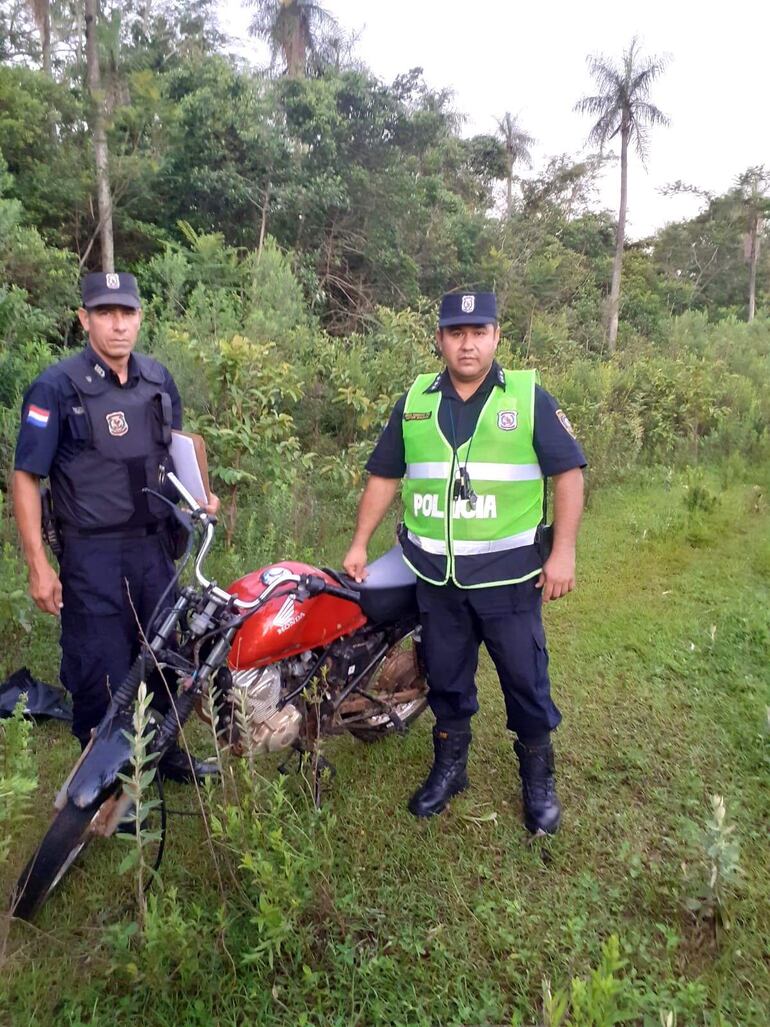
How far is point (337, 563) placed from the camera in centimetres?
475

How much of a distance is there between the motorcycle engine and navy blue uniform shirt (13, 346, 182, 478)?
982 millimetres

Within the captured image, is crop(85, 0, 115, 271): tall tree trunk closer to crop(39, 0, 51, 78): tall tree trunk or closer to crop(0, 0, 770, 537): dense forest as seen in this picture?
crop(0, 0, 770, 537): dense forest

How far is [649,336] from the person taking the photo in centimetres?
1883

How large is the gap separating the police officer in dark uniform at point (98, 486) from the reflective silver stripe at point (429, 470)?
714 millimetres

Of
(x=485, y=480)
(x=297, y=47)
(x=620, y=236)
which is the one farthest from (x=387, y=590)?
(x=297, y=47)

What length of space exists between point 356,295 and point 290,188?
224 cm

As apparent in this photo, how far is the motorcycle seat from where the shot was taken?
2.60m

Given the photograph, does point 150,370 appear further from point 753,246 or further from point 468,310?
point 753,246

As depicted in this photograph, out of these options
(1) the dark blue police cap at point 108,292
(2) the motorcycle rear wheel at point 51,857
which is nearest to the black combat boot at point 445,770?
(2) the motorcycle rear wheel at point 51,857

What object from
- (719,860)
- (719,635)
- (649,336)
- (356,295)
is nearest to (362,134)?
(356,295)

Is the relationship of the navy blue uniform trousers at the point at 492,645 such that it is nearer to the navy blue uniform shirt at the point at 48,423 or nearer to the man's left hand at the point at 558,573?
the man's left hand at the point at 558,573

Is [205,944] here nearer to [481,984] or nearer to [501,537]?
[481,984]

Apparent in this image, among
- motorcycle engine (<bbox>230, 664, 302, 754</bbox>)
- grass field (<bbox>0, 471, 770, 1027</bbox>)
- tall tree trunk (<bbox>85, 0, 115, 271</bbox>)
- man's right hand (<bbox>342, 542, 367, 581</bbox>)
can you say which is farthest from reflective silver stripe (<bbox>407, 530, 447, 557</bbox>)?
tall tree trunk (<bbox>85, 0, 115, 271</bbox>)

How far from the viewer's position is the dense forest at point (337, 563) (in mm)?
1936
